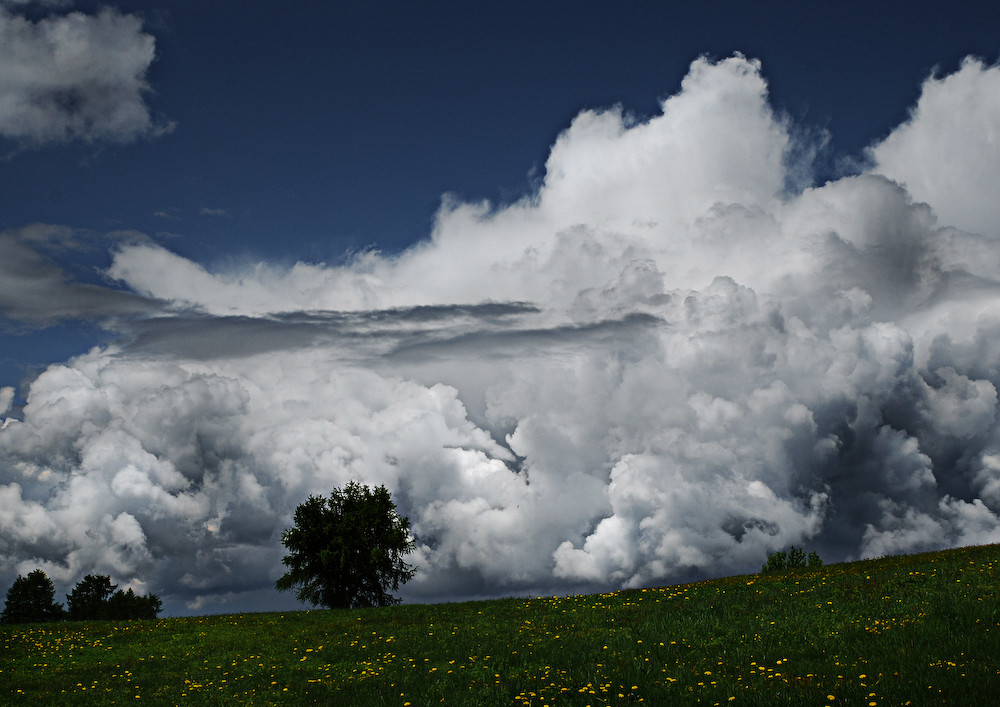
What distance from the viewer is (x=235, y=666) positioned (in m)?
24.5

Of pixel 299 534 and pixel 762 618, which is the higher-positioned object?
pixel 299 534

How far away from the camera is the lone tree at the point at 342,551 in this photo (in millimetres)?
56438

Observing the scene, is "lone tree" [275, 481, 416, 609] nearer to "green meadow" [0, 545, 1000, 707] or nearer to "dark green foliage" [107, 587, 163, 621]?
"green meadow" [0, 545, 1000, 707]

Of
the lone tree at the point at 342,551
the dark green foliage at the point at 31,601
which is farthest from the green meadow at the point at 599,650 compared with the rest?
the dark green foliage at the point at 31,601

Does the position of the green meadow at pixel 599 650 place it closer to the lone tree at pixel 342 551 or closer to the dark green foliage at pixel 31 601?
the lone tree at pixel 342 551

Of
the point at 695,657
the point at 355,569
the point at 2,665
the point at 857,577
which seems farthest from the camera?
the point at 355,569

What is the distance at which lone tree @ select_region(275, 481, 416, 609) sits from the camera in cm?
5644

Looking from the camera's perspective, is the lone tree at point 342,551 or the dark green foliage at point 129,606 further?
the dark green foliage at point 129,606

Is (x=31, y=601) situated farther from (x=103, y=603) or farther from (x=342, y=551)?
(x=342, y=551)

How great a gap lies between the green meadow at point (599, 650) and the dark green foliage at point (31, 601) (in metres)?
68.5

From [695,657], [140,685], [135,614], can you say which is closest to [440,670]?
[695,657]

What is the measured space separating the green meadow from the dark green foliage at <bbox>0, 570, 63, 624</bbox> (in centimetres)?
6854

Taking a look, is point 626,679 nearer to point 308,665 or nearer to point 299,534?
point 308,665

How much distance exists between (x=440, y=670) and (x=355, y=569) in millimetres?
37516
